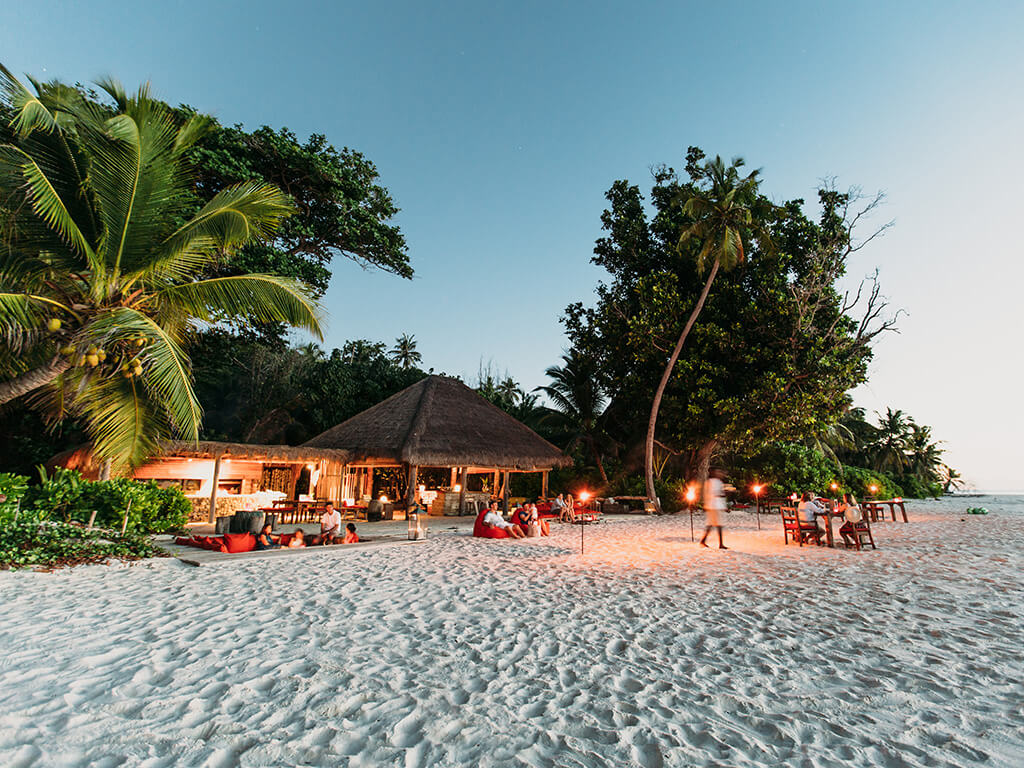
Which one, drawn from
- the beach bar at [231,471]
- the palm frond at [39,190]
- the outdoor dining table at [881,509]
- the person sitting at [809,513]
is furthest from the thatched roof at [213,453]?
the outdoor dining table at [881,509]

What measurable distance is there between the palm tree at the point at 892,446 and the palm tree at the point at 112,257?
4011 cm

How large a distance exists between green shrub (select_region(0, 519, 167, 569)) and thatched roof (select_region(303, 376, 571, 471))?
283 inches

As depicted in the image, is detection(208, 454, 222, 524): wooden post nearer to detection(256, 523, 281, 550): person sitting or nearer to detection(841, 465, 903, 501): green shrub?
detection(256, 523, 281, 550): person sitting

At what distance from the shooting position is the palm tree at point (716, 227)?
16.2 metres

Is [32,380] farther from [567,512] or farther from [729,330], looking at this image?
[729,330]

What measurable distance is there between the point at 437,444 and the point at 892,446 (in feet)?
115

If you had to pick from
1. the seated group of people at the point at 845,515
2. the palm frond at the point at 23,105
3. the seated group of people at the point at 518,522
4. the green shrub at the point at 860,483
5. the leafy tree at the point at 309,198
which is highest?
the leafy tree at the point at 309,198

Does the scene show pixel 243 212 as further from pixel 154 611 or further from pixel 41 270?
pixel 154 611

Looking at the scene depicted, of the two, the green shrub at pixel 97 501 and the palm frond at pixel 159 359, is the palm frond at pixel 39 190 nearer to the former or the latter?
the palm frond at pixel 159 359

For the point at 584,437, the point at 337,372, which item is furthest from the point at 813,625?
the point at 337,372

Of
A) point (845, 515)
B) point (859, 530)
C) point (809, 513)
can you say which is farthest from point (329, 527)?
point (859, 530)

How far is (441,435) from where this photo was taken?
50.6 ft

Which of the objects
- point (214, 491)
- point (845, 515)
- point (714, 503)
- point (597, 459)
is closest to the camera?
point (714, 503)

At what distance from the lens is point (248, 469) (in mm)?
16453
